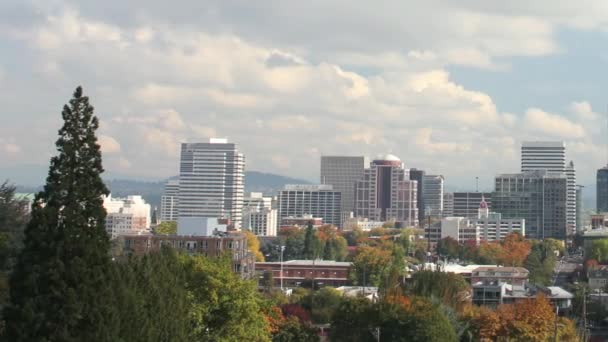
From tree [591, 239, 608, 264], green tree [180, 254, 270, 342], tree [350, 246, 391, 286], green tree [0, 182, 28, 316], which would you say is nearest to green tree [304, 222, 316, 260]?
tree [350, 246, 391, 286]

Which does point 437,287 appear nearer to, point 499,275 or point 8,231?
point 8,231

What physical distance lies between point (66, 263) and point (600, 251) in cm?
12651

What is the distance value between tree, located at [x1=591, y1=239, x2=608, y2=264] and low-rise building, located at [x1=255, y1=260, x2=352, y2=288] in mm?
42668

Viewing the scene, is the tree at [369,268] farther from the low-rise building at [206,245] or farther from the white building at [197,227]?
the white building at [197,227]

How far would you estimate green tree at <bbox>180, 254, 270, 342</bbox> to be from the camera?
41000 millimetres

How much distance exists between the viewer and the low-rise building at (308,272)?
115m

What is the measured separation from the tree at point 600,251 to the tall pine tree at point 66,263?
120495mm

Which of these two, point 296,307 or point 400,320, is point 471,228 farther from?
point 400,320

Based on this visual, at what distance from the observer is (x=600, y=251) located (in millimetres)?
144000

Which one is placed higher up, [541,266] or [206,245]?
[206,245]

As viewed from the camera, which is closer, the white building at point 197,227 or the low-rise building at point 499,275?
the white building at point 197,227

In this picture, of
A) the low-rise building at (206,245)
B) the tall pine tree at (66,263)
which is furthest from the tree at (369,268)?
the tall pine tree at (66,263)

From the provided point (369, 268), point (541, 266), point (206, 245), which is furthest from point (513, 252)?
point (206, 245)

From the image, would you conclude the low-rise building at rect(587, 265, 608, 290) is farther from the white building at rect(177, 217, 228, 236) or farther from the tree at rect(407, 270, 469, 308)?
the tree at rect(407, 270, 469, 308)
